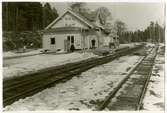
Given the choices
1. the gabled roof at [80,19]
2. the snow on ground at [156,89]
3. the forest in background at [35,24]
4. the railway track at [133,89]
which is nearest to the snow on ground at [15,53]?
the forest in background at [35,24]

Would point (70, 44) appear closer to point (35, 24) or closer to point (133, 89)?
point (35, 24)

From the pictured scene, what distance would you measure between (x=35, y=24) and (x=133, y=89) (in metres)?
1.22

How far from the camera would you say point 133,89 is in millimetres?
2762

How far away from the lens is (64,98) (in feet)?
8.63

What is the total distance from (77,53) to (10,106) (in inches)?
35.6

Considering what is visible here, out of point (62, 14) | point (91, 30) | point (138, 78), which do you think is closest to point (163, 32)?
point (138, 78)

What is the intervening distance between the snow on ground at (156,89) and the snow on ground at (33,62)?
2.45ft

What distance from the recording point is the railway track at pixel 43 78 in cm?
259

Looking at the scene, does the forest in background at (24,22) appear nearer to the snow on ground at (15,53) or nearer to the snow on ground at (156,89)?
the snow on ground at (15,53)

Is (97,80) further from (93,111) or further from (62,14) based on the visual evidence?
(62,14)

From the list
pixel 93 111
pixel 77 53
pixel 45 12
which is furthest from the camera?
pixel 77 53

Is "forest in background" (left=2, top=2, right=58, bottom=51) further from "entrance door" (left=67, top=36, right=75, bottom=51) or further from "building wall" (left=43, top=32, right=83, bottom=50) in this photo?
"entrance door" (left=67, top=36, right=75, bottom=51)

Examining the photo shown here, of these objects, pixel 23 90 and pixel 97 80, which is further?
pixel 97 80

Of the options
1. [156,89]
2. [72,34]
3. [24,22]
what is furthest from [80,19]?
[156,89]
